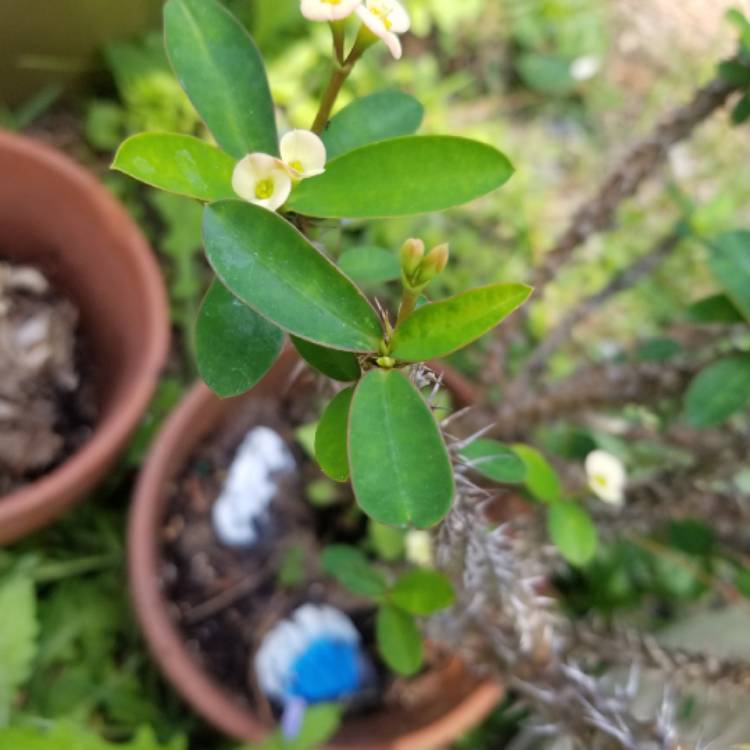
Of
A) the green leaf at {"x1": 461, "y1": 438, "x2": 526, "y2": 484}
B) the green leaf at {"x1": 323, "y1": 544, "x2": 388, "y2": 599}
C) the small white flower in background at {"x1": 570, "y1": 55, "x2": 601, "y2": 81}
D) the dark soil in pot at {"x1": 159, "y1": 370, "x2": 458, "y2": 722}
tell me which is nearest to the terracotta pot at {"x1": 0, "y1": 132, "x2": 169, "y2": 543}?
the dark soil in pot at {"x1": 159, "y1": 370, "x2": 458, "y2": 722}

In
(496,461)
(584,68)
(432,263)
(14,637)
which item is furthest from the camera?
(584,68)

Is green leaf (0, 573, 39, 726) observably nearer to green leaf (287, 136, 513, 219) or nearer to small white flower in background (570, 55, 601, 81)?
green leaf (287, 136, 513, 219)

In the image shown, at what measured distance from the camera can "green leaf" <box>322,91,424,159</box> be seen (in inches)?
20.9

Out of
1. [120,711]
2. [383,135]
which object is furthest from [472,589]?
[120,711]

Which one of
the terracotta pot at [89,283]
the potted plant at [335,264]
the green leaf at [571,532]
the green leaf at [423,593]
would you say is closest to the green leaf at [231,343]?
the potted plant at [335,264]

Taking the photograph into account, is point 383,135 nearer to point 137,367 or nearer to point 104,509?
point 137,367

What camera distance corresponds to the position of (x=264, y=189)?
44 cm

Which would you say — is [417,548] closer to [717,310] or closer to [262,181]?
[717,310]

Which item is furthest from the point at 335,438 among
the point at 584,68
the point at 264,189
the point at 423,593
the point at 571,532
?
the point at 584,68

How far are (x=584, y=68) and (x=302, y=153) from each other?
146 cm

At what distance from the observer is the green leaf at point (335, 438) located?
1.49 ft

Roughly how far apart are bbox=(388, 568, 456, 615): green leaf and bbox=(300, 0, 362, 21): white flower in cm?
48

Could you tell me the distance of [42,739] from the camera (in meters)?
0.76

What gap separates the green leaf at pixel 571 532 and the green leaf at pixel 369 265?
34cm
